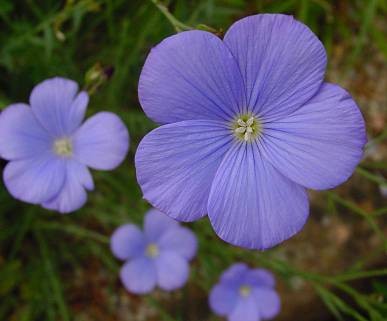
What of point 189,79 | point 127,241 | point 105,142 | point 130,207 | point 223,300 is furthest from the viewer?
point 130,207

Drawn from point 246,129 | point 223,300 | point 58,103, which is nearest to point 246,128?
point 246,129

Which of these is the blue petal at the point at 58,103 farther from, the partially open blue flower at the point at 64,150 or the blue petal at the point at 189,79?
the blue petal at the point at 189,79

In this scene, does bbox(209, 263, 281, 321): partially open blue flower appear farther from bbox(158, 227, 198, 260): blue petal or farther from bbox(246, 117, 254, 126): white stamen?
bbox(246, 117, 254, 126): white stamen

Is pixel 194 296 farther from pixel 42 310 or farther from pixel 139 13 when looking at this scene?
pixel 139 13

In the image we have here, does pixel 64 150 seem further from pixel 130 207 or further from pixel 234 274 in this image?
pixel 234 274

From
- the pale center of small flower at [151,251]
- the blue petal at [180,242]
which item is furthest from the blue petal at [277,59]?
the pale center of small flower at [151,251]

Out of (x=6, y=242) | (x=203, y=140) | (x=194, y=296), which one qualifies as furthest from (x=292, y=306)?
(x=203, y=140)
